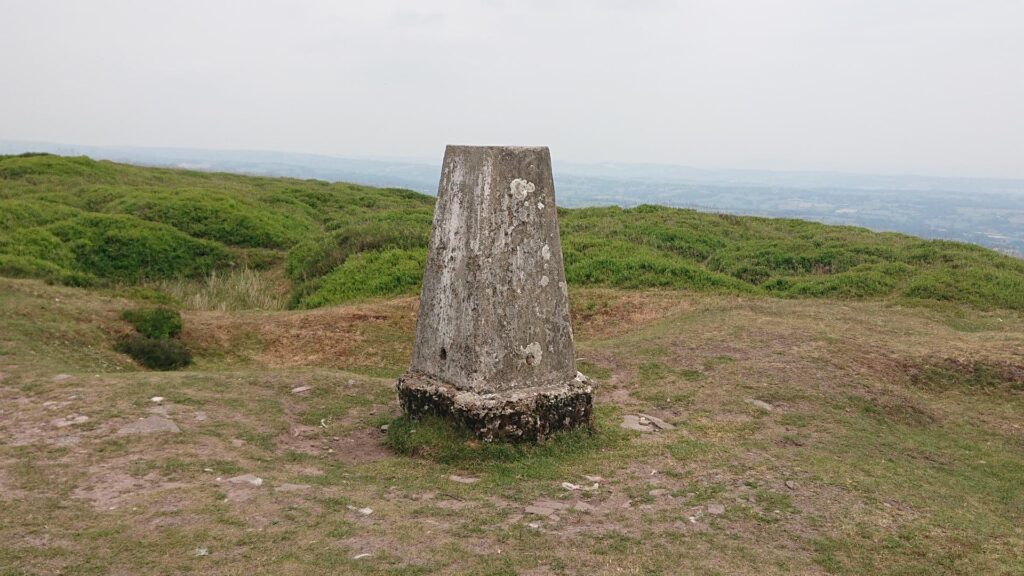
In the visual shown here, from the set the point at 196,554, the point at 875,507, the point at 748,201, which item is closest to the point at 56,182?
the point at 196,554

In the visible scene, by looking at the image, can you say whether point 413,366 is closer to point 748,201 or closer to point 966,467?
point 966,467

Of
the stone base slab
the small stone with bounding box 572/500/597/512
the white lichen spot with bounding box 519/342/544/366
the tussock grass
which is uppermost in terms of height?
the white lichen spot with bounding box 519/342/544/366

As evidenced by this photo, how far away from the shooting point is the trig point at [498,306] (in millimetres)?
7254

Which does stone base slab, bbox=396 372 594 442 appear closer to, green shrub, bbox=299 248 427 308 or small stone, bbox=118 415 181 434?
small stone, bbox=118 415 181 434

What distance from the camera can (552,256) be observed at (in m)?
7.62

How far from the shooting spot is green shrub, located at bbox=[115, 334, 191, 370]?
10.7 m

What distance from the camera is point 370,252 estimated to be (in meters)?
19.0

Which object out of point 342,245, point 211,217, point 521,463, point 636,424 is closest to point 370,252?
point 342,245

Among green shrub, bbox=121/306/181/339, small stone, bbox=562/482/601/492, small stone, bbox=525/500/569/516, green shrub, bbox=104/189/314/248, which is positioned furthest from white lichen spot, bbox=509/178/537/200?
green shrub, bbox=104/189/314/248

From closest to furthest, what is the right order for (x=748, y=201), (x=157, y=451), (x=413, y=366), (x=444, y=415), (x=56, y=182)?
(x=157, y=451) → (x=444, y=415) → (x=413, y=366) → (x=56, y=182) → (x=748, y=201)

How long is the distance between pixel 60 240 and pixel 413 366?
14349mm

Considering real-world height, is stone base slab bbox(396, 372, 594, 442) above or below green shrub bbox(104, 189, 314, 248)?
below

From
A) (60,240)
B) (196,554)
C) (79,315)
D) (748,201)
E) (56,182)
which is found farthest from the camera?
(748,201)

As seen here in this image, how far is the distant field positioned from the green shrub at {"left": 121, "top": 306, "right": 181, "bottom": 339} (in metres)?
2.88
